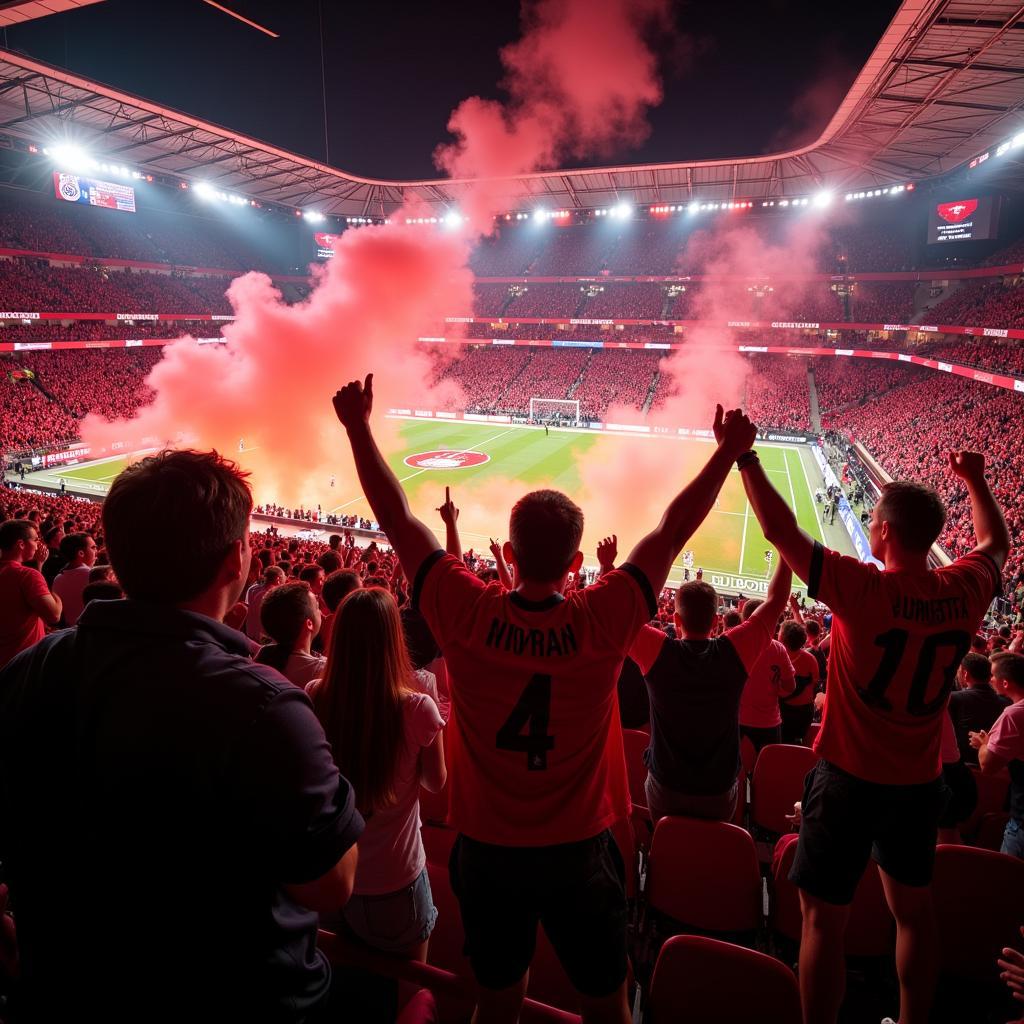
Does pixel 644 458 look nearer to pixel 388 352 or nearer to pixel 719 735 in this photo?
pixel 388 352

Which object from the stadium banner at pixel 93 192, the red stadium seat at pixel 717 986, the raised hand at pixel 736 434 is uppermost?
the stadium banner at pixel 93 192

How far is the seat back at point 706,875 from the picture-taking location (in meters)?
3.41

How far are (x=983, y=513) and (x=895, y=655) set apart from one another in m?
1.14

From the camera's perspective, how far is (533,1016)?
7.59ft

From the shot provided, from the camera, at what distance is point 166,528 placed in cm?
150

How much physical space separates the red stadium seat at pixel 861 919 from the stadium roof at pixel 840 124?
24866 millimetres

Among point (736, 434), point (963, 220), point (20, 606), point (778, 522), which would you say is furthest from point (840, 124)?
point (20, 606)

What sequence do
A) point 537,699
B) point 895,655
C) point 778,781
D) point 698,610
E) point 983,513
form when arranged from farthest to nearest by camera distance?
1. point 778,781
2. point 698,610
3. point 983,513
4. point 895,655
5. point 537,699

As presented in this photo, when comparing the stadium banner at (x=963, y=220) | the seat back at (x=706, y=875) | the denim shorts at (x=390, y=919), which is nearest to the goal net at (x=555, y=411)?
the stadium banner at (x=963, y=220)

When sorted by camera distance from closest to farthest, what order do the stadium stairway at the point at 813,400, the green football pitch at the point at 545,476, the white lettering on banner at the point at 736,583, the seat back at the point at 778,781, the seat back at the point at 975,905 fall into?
the seat back at the point at 975,905 < the seat back at the point at 778,781 < the white lettering on banner at the point at 736,583 < the green football pitch at the point at 545,476 < the stadium stairway at the point at 813,400

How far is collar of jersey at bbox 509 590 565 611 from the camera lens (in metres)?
2.24

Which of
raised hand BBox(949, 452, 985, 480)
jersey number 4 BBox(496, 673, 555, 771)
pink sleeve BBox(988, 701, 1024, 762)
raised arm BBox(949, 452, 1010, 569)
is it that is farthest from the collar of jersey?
pink sleeve BBox(988, 701, 1024, 762)

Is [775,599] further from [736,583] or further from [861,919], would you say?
[736,583]

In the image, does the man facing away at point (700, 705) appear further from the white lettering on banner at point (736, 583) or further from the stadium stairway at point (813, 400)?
the stadium stairway at point (813, 400)
